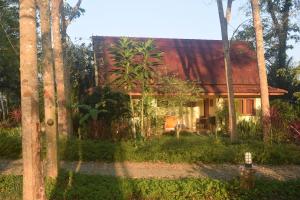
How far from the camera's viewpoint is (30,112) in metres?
6.09

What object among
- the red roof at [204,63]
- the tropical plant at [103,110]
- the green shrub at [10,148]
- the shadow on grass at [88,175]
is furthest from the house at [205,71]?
the green shrub at [10,148]

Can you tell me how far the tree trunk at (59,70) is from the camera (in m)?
15.2

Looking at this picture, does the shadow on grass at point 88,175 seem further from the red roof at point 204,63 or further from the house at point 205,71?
the red roof at point 204,63

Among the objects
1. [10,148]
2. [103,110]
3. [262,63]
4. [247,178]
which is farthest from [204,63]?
[247,178]

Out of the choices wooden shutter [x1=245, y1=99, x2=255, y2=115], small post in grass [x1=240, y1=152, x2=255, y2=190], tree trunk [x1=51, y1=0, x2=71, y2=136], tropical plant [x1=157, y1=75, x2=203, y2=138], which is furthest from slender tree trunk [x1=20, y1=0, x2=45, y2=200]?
wooden shutter [x1=245, y1=99, x2=255, y2=115]

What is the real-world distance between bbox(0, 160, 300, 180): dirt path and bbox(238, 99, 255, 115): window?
37.4 ft

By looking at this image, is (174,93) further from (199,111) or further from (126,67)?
(199,111)

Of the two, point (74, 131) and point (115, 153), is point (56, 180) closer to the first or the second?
point (115, 153)

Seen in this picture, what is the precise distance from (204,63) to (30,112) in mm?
22473

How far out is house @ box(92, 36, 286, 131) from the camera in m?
25.2

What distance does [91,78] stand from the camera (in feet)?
91.8

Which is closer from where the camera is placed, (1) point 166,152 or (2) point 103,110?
(1) point 166,152

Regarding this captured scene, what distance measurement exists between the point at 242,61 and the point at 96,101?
1189 cm

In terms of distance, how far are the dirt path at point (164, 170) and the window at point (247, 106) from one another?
11390 millimetres
